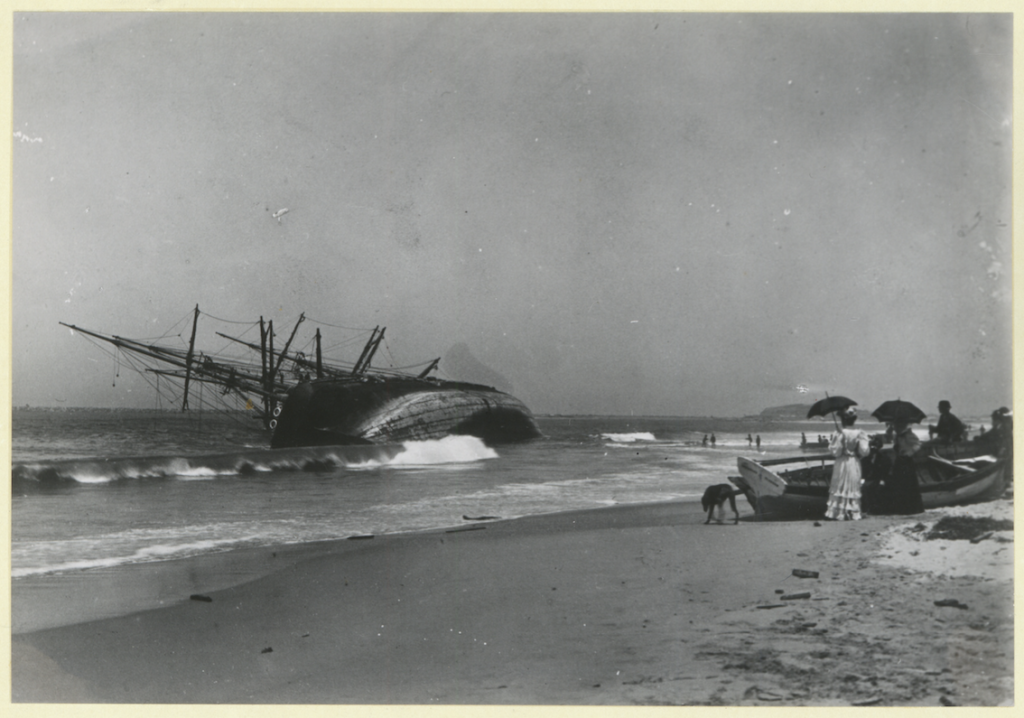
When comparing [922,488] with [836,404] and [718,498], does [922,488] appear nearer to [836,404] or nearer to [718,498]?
[836,404]

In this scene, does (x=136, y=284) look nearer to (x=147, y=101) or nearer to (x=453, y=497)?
(x=147, y=101)

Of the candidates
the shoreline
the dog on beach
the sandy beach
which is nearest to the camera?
the sandy beach

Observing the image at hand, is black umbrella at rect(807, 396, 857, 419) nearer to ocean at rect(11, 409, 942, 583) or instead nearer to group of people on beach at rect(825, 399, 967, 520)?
group of people on beach at rect(825, 399, 967, 520)

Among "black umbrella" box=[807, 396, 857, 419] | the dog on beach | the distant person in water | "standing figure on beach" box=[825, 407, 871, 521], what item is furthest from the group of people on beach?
the dog on beach

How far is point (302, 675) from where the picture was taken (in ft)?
17.3

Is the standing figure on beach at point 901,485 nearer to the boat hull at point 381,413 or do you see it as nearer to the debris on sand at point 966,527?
the debris on sand at point 966,527

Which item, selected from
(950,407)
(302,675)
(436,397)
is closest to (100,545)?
(302,675)

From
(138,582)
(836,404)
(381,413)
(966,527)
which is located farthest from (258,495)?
(381,413)

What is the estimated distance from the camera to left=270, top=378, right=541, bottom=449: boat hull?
28.3 metres

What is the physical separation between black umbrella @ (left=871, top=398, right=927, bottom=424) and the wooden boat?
90cm

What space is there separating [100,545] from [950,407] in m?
11.0

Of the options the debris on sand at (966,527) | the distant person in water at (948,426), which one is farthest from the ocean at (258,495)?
the debris on sand at (966,527)

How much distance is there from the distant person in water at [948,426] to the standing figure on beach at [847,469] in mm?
1453

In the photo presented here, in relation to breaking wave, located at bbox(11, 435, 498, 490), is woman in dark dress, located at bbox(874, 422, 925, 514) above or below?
above
